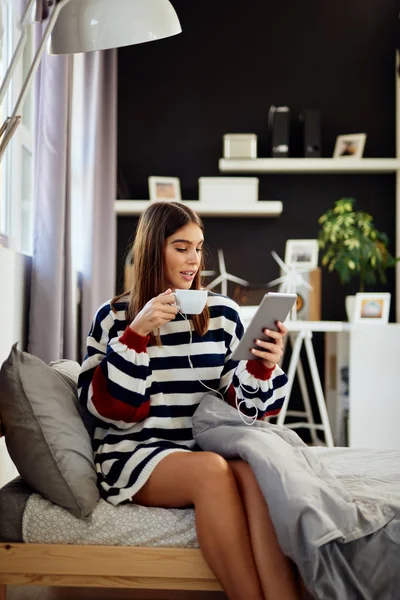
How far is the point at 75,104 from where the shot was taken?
12.2ft

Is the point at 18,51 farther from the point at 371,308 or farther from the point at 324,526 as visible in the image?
the point at 371,308

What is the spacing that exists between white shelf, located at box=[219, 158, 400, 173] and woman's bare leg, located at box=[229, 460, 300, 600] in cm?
307

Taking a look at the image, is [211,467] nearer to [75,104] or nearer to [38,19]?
[38,19]

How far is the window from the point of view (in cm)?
256

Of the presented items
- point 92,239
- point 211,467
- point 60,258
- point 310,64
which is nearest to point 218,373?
point 211,467

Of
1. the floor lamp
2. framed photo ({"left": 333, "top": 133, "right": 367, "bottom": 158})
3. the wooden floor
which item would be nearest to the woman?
the wooden floor

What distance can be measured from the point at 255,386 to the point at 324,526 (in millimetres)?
471

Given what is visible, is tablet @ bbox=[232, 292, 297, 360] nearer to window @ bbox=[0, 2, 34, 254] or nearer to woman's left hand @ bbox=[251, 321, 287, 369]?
woman's left hand @ bbox=[251, 321, 287, 369]

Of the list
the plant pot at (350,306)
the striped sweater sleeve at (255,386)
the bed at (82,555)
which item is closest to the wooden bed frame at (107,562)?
the bed at (82,555)

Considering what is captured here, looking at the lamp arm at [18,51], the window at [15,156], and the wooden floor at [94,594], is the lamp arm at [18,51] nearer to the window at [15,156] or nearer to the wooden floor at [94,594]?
the window at [15,156]

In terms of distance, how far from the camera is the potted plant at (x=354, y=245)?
4.13 metres

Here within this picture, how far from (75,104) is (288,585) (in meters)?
2.82

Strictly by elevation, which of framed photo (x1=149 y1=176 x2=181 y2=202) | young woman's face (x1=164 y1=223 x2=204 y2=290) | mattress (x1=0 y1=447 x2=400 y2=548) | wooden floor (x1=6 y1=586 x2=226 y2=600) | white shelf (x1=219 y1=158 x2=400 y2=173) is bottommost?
wooden floor (x1=6 y1=586 x2=226 y2=600)

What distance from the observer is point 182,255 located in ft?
6.58
